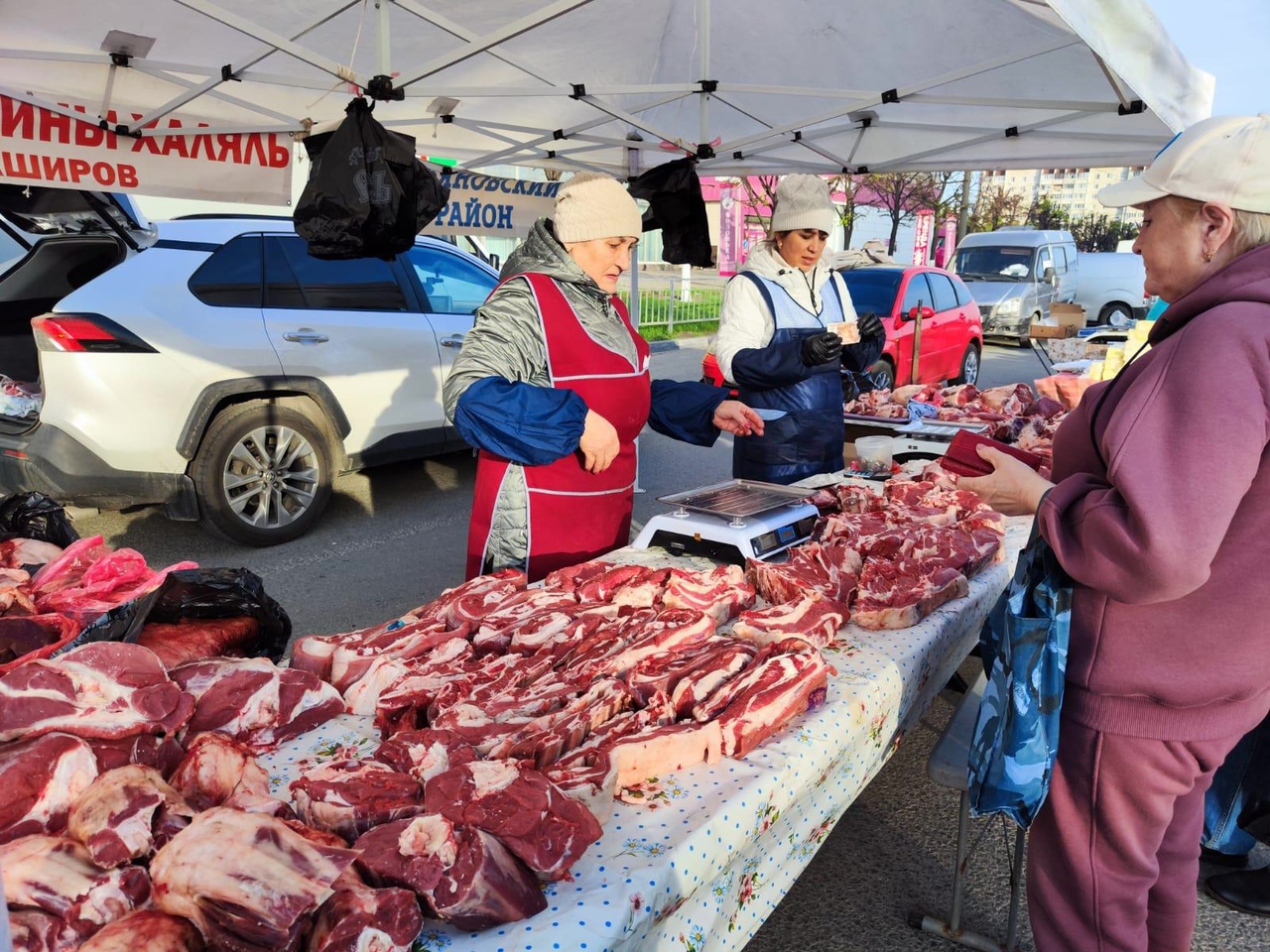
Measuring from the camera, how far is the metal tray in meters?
3.08

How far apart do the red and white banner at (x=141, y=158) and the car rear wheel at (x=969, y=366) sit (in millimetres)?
9857

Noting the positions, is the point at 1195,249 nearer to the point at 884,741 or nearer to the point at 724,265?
the point at 884,741

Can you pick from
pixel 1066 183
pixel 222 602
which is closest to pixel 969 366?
pixel 222 602

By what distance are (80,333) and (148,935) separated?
498cm

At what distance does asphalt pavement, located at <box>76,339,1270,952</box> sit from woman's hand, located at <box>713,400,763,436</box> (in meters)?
1.54

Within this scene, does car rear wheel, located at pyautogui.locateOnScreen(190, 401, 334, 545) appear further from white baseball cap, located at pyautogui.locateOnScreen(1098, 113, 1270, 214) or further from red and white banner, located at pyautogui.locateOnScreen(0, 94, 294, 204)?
white baseball cap, located at pyautogui.locateOnScreen(1098, 113, 1270, 214)

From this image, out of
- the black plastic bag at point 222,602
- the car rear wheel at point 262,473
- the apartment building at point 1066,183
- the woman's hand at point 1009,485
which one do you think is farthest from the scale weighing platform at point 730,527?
the apartment building at point 1066,183

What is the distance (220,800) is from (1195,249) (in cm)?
210

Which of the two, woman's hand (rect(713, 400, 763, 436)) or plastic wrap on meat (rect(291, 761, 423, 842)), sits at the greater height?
woman's hand (rect(713, 400, 763, 436))

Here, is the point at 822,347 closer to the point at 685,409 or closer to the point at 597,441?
the point at 685,409

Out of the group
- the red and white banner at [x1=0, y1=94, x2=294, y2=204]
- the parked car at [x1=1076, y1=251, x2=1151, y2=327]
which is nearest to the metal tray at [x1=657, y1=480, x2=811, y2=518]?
the red and white banner at [x1=0, y1=94, x2=294, y2=204]

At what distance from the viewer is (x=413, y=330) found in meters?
6.95

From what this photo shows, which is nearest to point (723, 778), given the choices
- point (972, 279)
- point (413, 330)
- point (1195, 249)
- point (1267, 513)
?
point (1267, 513)

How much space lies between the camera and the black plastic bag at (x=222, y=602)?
2.34m
